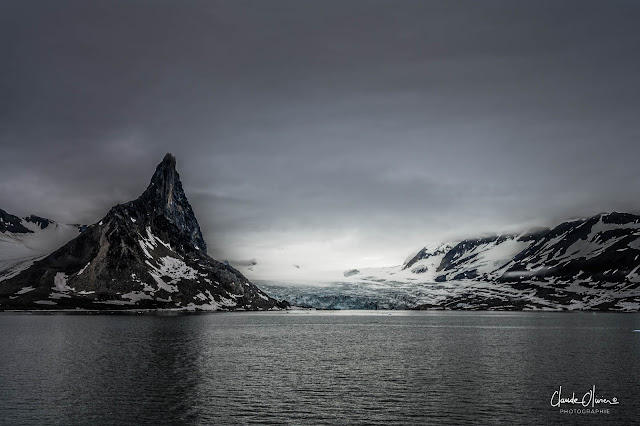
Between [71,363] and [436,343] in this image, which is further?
[436,343]

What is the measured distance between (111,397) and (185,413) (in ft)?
42.3

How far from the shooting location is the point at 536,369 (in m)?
82.3

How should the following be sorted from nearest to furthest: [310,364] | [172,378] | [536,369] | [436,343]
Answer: [172,378]
[536,369]
[310,364]
[436,343]

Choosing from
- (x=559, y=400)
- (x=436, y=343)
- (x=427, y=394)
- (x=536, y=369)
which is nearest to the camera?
(x=559, y=400)

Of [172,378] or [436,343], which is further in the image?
[436,343]

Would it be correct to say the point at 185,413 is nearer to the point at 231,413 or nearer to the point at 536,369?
the point at 231,413

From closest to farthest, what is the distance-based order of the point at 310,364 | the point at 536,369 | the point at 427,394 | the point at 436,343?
the point at 427,394
the point at 536,369
the point at 310,364
the point at 436,343

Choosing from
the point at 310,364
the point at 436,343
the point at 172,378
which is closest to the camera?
the point at 172,378

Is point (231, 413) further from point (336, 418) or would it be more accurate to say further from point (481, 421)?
point (481, 421)

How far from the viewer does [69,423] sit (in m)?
47.4

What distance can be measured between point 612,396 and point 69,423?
193ft

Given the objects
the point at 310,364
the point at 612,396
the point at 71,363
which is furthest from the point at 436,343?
the point at 71,363

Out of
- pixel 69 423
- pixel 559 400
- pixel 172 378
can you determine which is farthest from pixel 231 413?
pixel 559 400

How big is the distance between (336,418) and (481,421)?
45.1 feet
